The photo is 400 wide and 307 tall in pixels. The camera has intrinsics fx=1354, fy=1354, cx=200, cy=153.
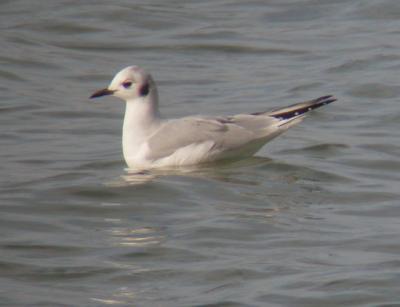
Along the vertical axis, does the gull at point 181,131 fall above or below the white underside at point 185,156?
above

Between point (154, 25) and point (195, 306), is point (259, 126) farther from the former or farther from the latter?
point (154, 25)

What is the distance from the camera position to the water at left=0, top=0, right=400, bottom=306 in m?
8.02

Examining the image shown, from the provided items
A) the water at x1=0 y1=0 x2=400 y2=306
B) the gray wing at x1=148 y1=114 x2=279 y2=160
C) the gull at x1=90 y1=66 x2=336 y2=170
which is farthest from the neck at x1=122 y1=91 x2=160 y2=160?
the water at x1=0 y1=0 x2=400 y2=306

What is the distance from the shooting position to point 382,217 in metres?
9.55

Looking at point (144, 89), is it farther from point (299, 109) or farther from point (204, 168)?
point (299, 109)

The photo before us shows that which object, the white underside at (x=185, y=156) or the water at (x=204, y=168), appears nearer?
the water at (x=204, y=168)

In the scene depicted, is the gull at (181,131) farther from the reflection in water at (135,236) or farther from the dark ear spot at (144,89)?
the reflection in water at (135,236)

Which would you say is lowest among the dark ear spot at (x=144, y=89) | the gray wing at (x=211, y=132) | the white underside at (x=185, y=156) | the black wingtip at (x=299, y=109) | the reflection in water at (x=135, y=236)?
the reflection in water at (x=135, y=236)

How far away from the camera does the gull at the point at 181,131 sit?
10.8 meters

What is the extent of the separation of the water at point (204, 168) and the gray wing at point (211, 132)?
0.26 m

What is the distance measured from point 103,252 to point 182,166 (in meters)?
2.48

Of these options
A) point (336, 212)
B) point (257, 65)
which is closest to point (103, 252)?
point (336, 212)

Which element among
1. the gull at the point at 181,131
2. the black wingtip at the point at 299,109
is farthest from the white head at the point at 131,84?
the black wingtip at the point at 299,109

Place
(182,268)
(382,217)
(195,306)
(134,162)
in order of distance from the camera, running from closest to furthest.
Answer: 1. (195,306)
2. (182,268)
3. (382,217)
4. (134,162)
